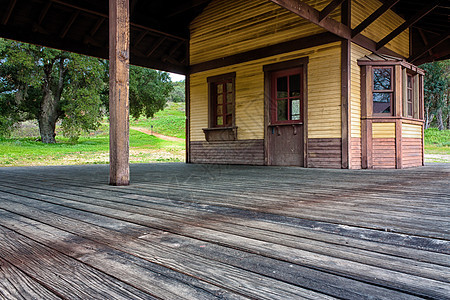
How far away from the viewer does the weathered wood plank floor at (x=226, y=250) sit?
916mm

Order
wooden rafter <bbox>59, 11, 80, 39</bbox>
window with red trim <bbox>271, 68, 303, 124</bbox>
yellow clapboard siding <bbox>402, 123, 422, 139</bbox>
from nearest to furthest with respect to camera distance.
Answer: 1. yellow clapboard siding <bbox>402, 123, 422, 139</bbox>
2. wooden rafter <bbox>59, 11, 80, 39</bbox>
3. window with red trim <bbox>271, 68, 303, 124</bbox>

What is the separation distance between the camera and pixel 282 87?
7.47 m

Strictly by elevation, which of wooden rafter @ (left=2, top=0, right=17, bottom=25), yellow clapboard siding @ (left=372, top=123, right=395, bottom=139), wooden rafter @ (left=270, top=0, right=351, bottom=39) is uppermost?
wooden rafter @ (left=2, top=0, right=17, bottom=25)

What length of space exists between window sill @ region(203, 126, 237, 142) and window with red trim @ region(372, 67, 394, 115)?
339 centimetres

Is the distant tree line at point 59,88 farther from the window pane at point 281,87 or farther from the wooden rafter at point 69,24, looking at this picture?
the window pane at point 281,87

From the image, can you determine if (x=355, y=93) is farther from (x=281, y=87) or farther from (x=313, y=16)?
(x=313, y=16)

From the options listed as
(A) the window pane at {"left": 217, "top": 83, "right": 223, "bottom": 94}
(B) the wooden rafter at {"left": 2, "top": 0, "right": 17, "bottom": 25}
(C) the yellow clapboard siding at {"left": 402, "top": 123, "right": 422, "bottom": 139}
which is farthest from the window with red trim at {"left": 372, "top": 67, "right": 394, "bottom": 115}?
(B) the wooden rafter at {"left": 2, "top": 0, "right": 17, "bottom": 25}

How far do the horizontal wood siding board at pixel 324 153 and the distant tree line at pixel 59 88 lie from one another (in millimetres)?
12935

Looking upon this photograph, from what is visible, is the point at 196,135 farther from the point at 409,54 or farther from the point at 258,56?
the point at 409,54

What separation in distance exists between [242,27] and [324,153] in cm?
392

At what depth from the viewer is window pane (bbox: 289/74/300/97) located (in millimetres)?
7172

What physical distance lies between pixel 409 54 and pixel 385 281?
9.49m

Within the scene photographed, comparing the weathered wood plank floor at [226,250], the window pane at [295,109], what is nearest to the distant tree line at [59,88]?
the window pane at [295,109]

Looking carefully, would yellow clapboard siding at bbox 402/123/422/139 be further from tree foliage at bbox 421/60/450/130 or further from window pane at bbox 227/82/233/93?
tree foliage at bbox 421/60/450/130
